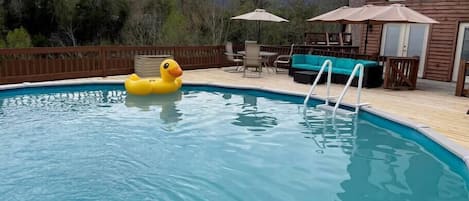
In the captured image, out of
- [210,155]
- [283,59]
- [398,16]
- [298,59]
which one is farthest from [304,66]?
[210,155]

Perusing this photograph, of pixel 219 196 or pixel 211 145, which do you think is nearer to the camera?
pixel 219 196

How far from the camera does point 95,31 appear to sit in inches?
619

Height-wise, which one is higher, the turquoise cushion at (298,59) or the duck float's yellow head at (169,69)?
the turquoise cushion at (298,59)

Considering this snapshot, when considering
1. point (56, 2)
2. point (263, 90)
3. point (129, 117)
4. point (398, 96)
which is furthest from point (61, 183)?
point (56, 2)

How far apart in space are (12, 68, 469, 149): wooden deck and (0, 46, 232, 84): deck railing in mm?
437

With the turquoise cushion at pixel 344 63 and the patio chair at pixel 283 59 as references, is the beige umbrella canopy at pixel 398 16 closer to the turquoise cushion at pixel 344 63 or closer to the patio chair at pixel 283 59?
the turquoise cushion at pixel 344 63

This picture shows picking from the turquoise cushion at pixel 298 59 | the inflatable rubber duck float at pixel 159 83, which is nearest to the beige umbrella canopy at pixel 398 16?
the turquoise cushion at pixel 298 59

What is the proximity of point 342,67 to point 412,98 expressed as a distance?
2.17m

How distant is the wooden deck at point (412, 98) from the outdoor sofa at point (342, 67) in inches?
10.9

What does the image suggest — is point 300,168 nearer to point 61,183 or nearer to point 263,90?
point 61,183

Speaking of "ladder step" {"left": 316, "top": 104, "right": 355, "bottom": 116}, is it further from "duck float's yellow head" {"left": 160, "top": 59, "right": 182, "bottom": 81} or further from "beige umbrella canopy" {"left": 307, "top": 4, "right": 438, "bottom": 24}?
"duck float's yellow head" {"left": 160, "top": 59, "right": 182, "bottom": 81}

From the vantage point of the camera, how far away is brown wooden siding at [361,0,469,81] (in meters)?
9.99

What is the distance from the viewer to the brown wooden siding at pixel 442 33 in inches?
393

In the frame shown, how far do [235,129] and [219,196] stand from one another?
7.41 feet
